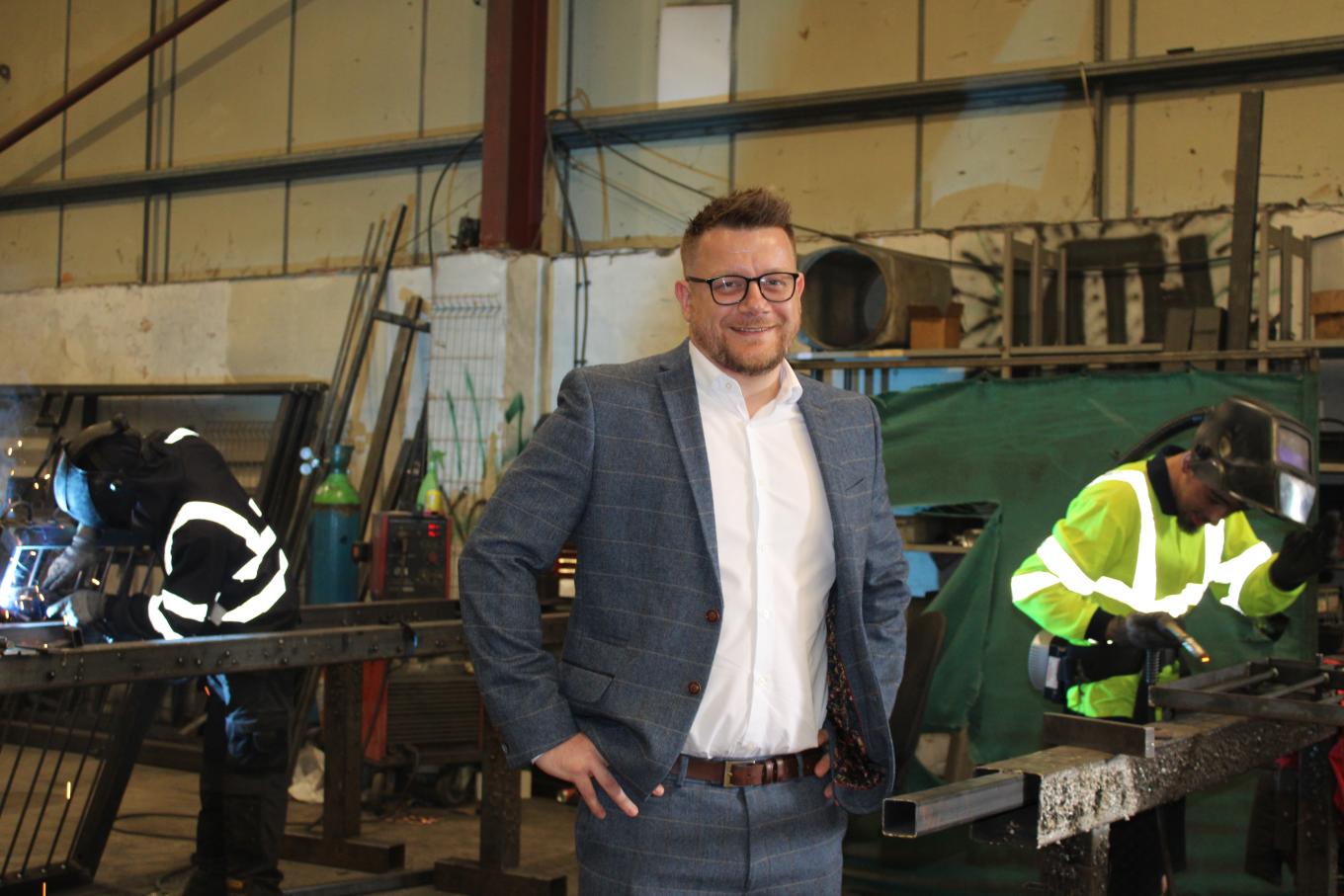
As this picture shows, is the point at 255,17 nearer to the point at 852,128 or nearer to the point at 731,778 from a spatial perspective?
the point at 852,128

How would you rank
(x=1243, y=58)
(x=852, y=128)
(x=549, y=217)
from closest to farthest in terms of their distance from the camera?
(x=1243, y=58), (x=852, y=128), (x=549, y=217)

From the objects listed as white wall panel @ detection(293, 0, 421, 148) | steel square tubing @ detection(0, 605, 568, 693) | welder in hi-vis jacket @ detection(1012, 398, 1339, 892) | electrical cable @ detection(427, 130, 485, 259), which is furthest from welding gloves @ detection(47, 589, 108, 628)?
white wall panel @ detection(293, 0, 421, 148)

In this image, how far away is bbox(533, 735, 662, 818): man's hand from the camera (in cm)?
204

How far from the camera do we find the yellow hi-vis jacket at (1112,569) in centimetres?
370

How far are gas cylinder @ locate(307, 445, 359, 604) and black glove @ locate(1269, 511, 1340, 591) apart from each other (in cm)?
439

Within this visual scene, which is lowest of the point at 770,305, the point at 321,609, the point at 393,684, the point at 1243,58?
the point at 393,684

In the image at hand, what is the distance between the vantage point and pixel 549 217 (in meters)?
7.44

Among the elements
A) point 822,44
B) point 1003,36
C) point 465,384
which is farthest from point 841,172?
point 465,384

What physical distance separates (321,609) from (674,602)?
9.73 ft

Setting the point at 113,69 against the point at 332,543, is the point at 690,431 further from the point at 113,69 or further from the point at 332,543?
the point at 113,69

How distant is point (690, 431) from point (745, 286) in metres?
0.24

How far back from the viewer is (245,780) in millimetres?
4250

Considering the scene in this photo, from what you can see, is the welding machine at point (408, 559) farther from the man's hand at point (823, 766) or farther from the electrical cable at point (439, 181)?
the man's hand at point (823, 766)

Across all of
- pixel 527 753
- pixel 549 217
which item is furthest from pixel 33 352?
pixel 527 753
